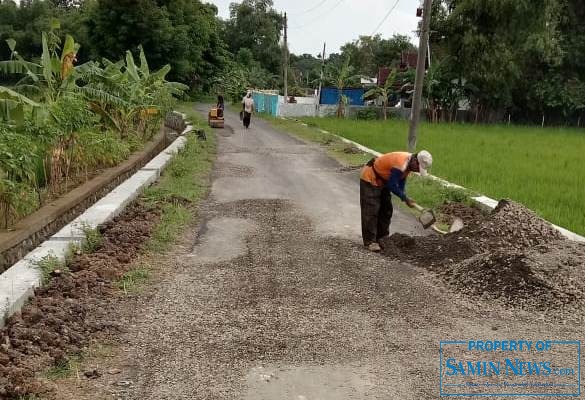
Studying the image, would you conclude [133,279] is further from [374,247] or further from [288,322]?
[374,247]

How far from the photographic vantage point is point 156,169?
11289 mm

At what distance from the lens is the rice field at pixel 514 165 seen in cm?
943

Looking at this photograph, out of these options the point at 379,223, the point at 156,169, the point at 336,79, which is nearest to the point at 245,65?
the point at 336,79

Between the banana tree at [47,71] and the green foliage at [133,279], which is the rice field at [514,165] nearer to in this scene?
the green foliage at [133,279]

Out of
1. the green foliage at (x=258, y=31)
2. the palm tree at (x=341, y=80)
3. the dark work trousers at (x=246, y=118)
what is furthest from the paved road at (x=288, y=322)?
the green foliage at (x=258, y=31)

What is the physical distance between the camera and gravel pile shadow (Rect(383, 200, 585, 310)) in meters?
5.49

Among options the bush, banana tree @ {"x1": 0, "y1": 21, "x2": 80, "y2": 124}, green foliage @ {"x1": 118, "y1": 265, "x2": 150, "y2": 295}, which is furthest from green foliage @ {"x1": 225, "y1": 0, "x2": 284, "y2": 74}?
green foliage @ {"x1": 118, "y1": 265, "x2": 150, "y2": 295}

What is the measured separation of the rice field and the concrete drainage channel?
19.6 ft

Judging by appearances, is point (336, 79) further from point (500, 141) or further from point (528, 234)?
point (528, 234)

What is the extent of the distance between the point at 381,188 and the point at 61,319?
4.01 m

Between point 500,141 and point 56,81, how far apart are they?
14859mm

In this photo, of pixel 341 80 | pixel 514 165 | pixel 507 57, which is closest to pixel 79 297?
pixel 514 165

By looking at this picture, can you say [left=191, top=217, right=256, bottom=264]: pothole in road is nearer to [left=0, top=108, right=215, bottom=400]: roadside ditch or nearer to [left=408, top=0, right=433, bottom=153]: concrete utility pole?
[left=0, top=108, right=215, bottom=400]: roadside ditch

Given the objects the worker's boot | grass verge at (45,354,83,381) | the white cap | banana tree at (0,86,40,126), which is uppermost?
banana tree at (0,86,40,126)
